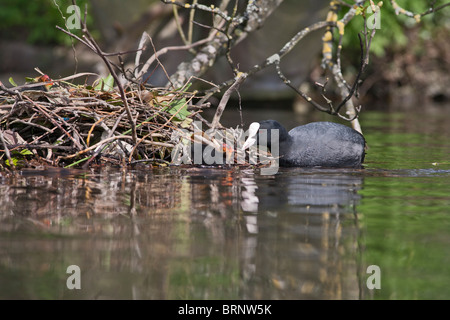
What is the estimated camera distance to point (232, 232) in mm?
3227

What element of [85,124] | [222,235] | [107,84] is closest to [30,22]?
[107,84]

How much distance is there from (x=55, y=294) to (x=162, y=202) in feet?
5.39

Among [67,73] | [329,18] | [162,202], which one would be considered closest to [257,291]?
[162,202]

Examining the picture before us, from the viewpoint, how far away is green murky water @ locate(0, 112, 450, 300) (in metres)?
2.48

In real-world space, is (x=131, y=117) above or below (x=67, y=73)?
below

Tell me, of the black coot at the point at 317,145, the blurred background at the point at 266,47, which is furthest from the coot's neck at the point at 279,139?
the blurred background at the point at 266,47

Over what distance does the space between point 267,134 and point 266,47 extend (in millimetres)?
10346

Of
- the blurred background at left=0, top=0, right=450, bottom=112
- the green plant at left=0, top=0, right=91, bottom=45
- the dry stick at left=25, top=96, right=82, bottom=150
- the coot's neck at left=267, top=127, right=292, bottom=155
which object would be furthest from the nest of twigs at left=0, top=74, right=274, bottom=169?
the green plant at left=0, top=0, right=91, bottom=45

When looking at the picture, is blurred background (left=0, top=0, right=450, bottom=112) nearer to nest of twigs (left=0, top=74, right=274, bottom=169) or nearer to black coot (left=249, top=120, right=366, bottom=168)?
nest of twigs (left=0, top=74, right=274, bottom=169)

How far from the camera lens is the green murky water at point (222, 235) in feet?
8.14

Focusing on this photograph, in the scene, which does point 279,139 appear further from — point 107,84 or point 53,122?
point 53,122

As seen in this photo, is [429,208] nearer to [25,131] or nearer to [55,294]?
[55,294]

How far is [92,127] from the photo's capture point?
537cm
